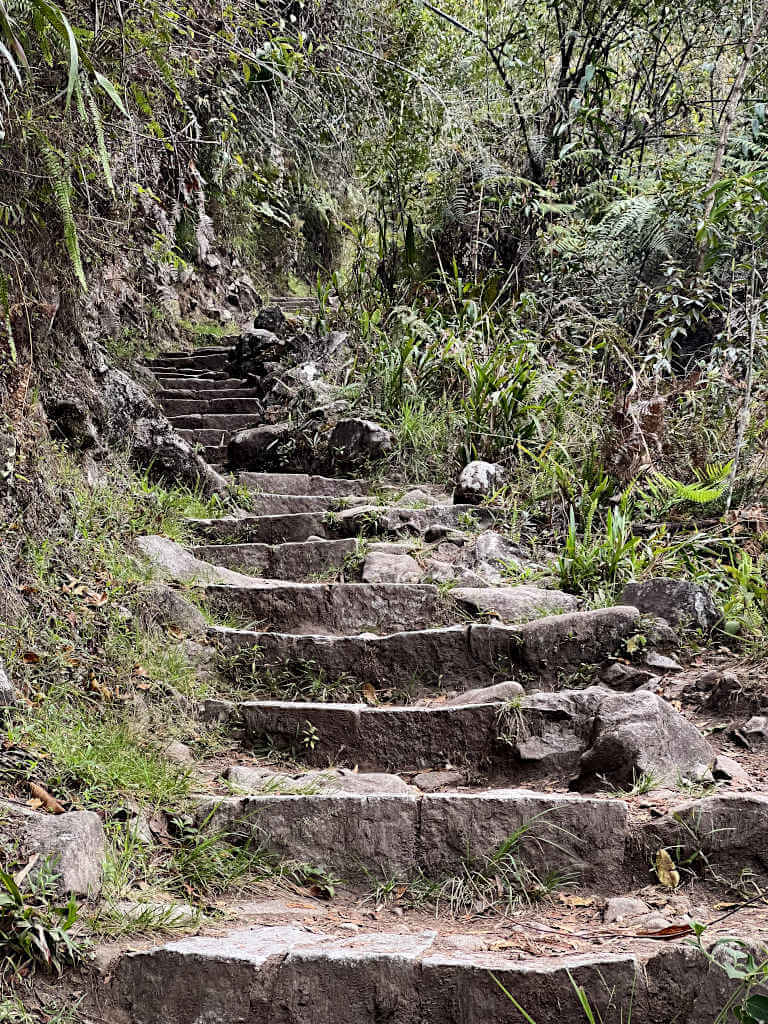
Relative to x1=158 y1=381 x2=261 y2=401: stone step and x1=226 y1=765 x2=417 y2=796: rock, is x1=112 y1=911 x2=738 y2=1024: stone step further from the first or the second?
→ x1=158 y1=381 x2=261 y2=401: stone step

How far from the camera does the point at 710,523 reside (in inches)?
151

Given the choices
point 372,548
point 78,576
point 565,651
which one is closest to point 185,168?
point 372,548

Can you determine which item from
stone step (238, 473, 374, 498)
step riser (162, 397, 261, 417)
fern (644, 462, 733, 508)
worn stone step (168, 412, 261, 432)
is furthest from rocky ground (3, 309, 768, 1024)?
step riser (162, 397, 261, 417)

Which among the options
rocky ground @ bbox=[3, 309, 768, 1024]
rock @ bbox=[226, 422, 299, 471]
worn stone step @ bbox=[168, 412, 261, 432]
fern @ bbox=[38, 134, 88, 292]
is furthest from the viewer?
worn stone step @ bbox=[168, 412, 261, 432]

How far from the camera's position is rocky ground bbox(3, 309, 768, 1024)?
6.21 ft

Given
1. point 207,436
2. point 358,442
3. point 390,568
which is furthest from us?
point 207,436

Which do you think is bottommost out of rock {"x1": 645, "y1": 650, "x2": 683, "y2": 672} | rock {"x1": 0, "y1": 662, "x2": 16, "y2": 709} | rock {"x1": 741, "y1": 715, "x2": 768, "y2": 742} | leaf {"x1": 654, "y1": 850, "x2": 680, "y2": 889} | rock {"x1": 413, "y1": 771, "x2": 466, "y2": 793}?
rock {"x1": 413, "y1": 771, "x2": 466, "y2": 793}

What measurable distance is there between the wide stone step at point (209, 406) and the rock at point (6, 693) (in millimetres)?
4918

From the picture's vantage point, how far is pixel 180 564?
3.77m

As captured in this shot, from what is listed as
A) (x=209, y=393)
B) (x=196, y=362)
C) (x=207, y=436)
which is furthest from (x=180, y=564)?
(x=196, y=362)

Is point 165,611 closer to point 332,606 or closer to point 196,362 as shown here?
point 332,606

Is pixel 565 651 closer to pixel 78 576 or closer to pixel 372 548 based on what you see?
pixel 372 548

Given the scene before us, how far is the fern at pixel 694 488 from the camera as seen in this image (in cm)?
366

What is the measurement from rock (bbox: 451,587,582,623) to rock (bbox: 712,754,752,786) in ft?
3.59
